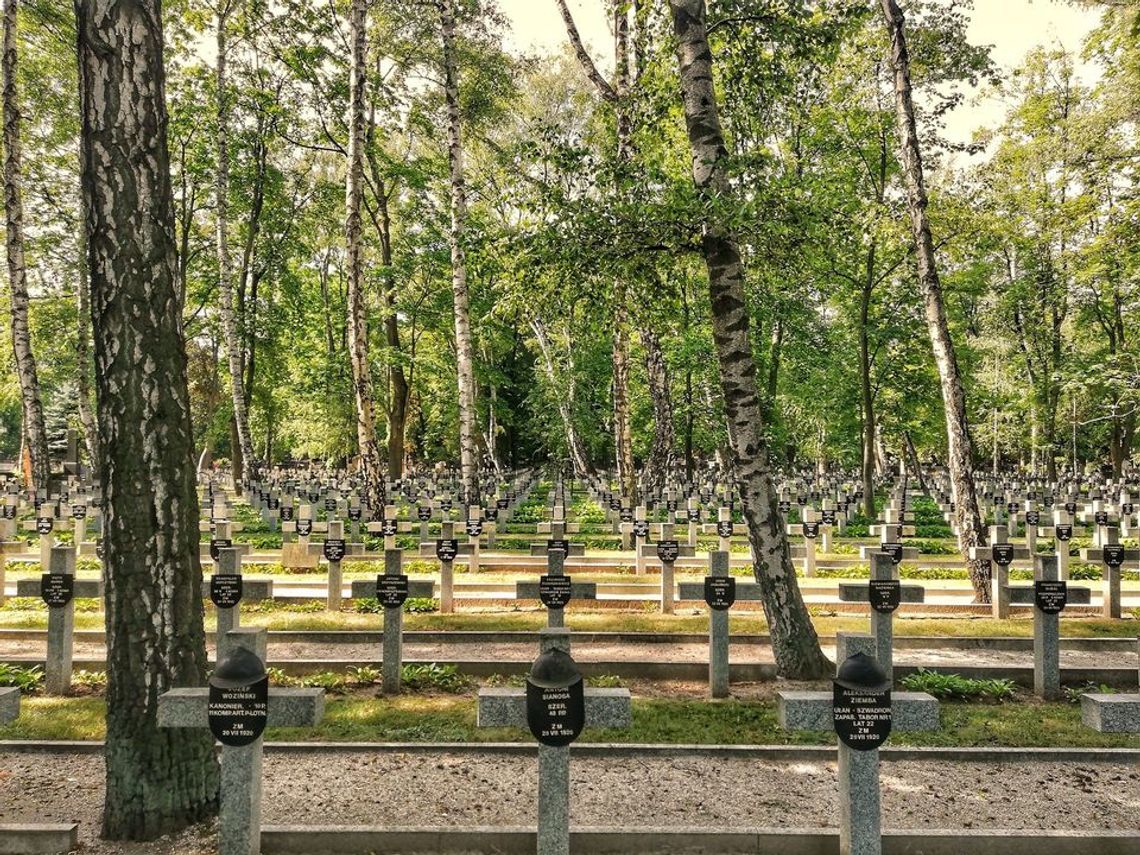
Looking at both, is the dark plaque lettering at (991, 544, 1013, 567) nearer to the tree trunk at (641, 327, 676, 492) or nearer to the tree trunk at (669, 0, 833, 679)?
the tree trunk at (669, 0, 833, 679)

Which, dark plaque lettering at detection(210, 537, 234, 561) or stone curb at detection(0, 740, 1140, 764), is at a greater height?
dark plaque lettering at detection(210, 537, 234, 561)

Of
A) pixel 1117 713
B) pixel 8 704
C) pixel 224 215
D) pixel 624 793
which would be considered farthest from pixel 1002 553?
pixel 224 215

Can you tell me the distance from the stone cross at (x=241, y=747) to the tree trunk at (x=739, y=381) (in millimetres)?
4624

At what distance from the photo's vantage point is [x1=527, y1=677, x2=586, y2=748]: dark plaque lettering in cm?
309

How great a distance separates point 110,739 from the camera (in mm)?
4047

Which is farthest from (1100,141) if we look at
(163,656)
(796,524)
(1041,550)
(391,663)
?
(163,656)

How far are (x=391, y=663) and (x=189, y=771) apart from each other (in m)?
2.68

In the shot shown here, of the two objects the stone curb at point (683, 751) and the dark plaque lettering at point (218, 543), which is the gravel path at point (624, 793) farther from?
the dark plaque lettering at point (218, 543)

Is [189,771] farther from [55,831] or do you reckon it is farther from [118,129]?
[118,129]

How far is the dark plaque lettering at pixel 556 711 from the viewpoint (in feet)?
10.1

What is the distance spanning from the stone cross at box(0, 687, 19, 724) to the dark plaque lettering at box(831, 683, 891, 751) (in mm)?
3939

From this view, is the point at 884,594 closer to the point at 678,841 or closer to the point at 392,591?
the point at 678,841

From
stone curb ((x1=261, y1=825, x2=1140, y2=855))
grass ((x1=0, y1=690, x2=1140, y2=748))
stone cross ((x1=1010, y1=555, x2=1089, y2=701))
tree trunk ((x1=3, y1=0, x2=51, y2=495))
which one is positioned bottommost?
grass ((x1=0, y1=690, x2=1140, y2=748))

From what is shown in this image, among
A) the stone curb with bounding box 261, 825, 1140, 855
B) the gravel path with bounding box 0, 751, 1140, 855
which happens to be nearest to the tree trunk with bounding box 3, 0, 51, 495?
the gravel path with bounding box 0, 751, 1140, 855
